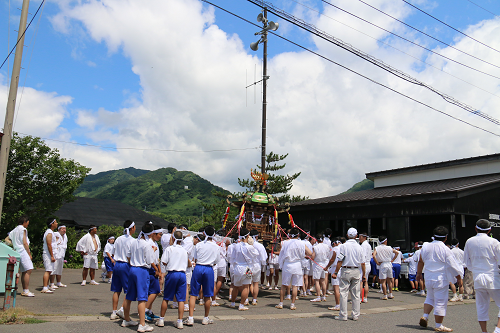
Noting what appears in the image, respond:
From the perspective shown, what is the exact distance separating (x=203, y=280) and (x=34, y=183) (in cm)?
1067

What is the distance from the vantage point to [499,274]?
21.0 ft

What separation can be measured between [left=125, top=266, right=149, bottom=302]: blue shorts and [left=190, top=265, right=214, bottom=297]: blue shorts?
1.00m

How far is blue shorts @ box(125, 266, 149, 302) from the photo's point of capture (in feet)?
21.3

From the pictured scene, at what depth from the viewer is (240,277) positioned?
356 inches

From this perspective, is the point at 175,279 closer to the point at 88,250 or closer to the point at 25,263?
the point at 25,263

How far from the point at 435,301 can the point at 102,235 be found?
18.5 metres

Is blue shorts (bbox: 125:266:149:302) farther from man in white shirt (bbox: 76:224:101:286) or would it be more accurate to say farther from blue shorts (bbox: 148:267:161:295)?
man in white shirt (bbox: 76:224:101:286)

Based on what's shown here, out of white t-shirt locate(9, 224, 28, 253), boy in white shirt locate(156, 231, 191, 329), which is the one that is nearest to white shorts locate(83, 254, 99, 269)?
white t-shirt locate(9, 224, 28, 253)

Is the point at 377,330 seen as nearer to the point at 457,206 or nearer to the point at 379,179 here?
the point at 457,206

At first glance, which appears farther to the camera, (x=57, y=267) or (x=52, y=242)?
(x=57, y=267)

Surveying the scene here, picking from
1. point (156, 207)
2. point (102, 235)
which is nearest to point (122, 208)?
point (102, 235)

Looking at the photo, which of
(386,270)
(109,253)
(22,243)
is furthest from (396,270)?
(22,243)

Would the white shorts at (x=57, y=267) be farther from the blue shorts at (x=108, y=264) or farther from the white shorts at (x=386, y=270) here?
the white shorts at (x=386, y=270)

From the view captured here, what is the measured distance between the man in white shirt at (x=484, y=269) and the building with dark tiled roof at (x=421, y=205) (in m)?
8.75
